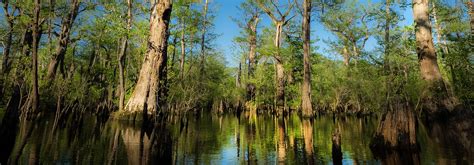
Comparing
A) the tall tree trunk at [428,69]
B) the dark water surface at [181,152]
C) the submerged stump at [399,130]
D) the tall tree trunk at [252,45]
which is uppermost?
the tall tree trunk at [252,45]

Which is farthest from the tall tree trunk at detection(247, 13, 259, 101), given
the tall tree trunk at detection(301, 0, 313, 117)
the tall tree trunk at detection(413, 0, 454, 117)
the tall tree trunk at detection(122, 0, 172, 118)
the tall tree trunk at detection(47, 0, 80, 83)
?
the tall tree trunk at detection(413, 0, 454, 117)

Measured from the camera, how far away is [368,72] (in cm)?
2628

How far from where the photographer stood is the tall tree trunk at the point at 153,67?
646 inches

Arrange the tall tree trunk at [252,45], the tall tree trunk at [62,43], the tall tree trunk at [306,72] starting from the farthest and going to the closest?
the tall tree trunk at [252,45] < the tall tree trunk at [306,72] < the tall tree trunk at [62,43]

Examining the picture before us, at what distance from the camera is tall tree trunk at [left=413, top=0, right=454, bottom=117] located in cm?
1230

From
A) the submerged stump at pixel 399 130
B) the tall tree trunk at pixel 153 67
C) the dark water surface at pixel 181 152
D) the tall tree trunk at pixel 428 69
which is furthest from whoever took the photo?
the tall tree trunk at pixel 153 67

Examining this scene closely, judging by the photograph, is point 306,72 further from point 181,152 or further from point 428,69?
point 181,152

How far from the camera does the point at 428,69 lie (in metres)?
13.0

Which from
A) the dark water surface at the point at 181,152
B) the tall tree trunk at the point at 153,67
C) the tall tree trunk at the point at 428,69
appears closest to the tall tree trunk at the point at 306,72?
the tall tree trunk at the point at 428,69

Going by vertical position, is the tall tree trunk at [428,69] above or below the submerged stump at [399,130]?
above

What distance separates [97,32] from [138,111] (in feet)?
40.6

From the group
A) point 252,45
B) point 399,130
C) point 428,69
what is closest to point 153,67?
point 399,130

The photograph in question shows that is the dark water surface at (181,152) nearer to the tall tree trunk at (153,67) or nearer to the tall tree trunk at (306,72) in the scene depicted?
the tall tree trunk at (153,67)

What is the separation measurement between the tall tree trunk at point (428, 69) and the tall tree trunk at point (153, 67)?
11.7 metres
